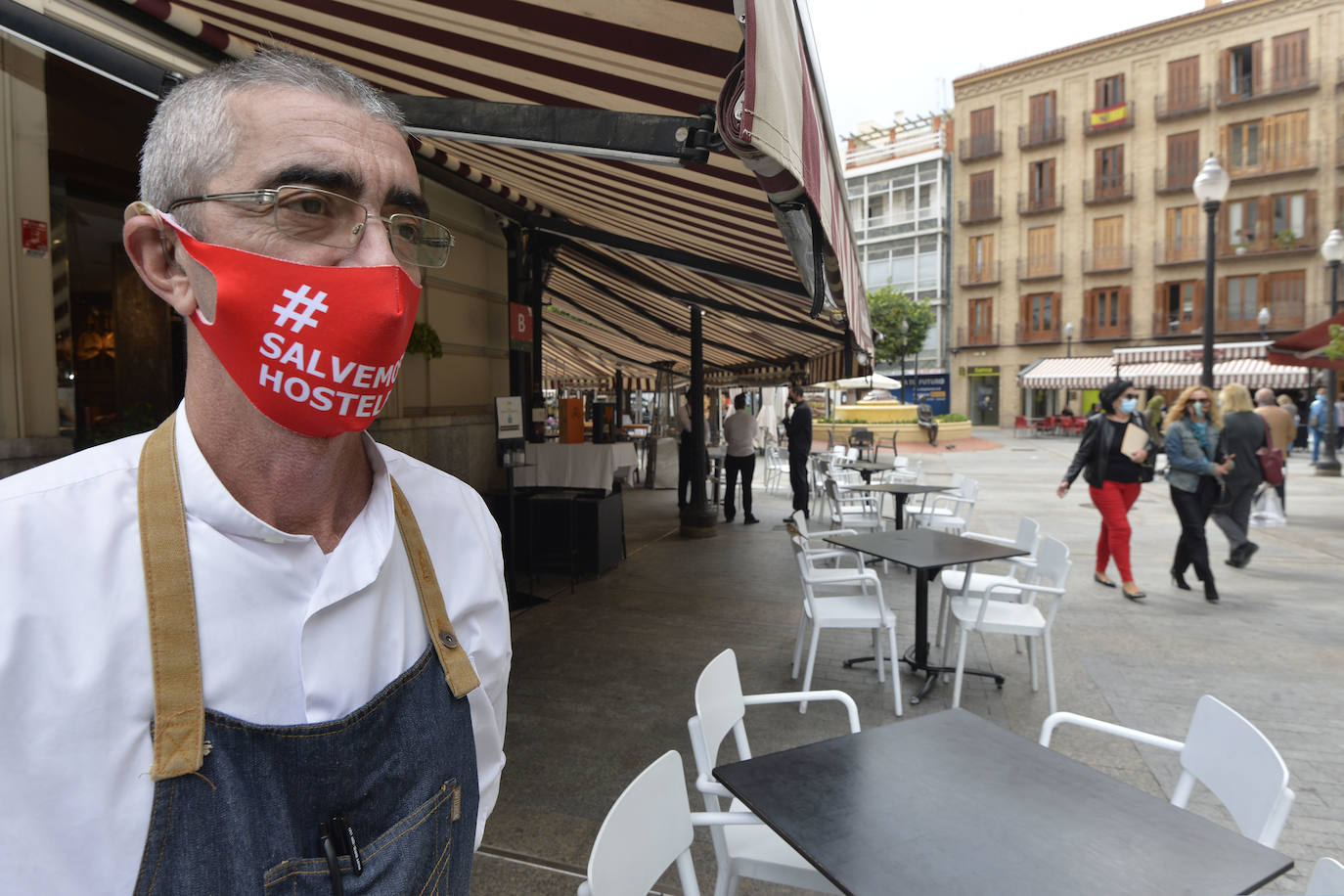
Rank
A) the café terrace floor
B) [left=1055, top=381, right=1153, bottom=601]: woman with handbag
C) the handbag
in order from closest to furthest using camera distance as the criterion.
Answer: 1. the café terrace floor
2. [left=1055, top=381, right=1153, bottom=601]: woman with handbag
3. the handbag

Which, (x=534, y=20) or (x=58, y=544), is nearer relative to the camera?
(x=58, y=544)

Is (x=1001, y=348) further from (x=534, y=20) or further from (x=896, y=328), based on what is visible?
(x=534, y=20)

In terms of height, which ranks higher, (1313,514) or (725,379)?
(725,379)

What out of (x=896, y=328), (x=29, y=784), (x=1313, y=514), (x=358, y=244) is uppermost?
(x=896, y=328)

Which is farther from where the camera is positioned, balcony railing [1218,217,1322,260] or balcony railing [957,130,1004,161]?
balcony railing [957,130,1004,161]

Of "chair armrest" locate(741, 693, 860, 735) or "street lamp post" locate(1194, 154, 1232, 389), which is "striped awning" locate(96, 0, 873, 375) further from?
"street lamp post" locate(1194, 154, 1232, 389)

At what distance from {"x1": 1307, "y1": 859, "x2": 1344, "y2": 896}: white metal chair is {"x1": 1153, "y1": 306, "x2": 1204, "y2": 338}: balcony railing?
34.6m

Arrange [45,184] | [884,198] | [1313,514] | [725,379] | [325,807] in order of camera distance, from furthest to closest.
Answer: [884,198], [725,379], [1313,514], [45,184], [325,807]

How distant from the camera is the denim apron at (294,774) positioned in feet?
2.33

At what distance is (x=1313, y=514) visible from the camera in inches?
392

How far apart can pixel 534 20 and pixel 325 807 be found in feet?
7.88

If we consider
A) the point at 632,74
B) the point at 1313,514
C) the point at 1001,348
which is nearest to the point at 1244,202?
the point at 1001,348

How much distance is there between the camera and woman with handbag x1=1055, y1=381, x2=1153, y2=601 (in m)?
5.83

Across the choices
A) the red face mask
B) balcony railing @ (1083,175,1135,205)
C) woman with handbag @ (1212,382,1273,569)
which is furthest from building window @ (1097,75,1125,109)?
the red face mask
